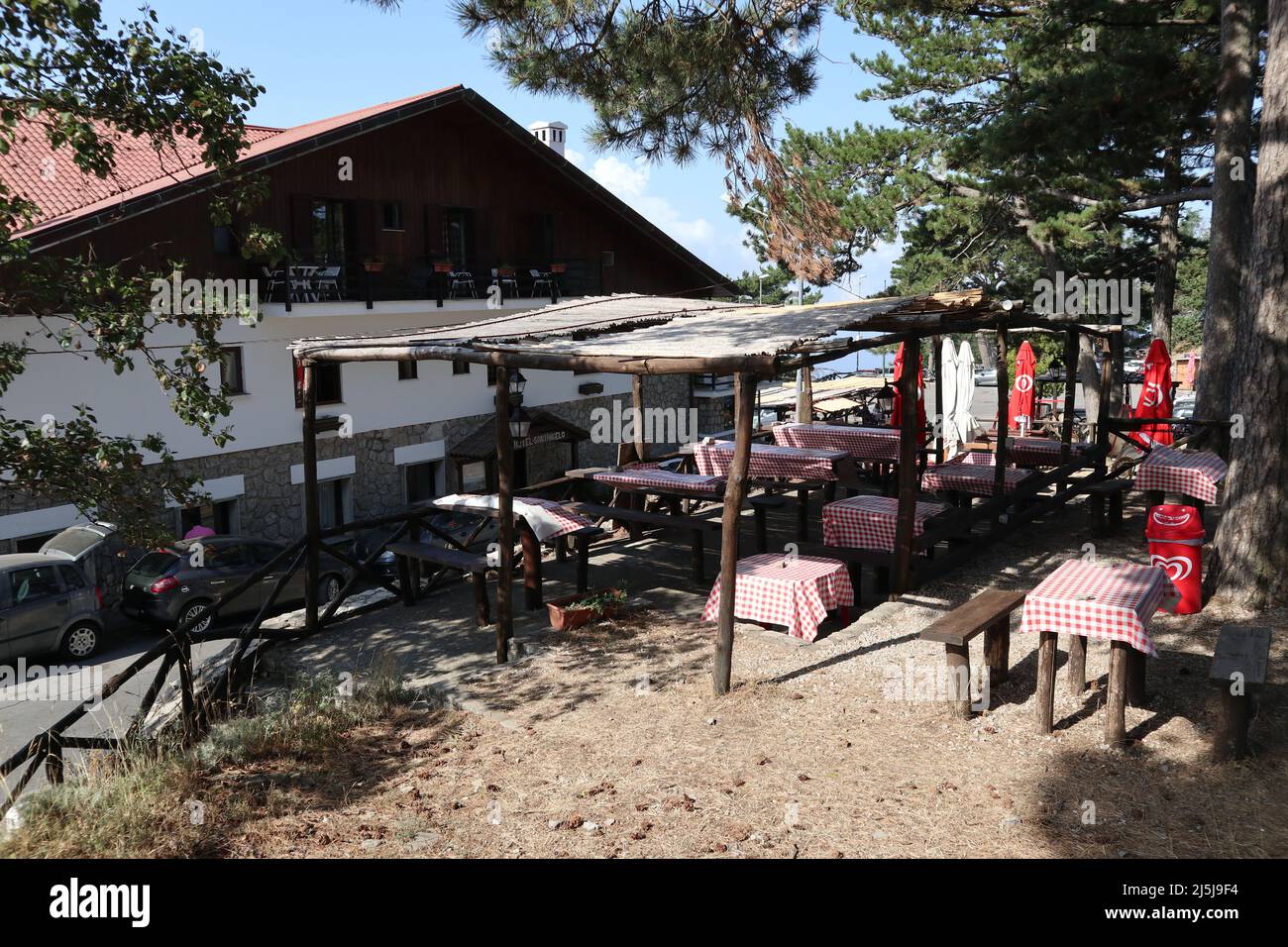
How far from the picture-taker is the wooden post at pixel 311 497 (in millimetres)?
10328

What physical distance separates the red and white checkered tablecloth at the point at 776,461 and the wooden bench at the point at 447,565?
429cm

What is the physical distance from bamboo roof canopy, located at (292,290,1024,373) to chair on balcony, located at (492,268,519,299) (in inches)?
405

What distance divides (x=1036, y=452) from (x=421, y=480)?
41.6ft

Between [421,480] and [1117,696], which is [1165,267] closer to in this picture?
[421,480]

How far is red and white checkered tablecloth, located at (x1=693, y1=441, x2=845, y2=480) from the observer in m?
13.3

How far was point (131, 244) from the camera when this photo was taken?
15867mm

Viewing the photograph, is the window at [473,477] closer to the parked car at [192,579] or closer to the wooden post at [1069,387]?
the parked car at [192,579]

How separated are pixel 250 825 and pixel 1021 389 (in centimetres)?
1686

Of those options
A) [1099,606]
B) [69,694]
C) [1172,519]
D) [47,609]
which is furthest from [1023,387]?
[47,609]

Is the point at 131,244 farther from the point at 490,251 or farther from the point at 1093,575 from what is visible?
the point at 1093,575

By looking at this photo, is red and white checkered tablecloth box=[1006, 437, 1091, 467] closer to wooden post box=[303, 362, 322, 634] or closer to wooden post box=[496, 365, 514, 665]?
wooden post box=[496, 365, 514, 665]

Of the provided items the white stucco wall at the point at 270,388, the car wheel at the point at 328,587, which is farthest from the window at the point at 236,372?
the car wheel at the point at 328,587

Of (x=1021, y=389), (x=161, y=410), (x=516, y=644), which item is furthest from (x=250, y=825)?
(x=1021, y=389)

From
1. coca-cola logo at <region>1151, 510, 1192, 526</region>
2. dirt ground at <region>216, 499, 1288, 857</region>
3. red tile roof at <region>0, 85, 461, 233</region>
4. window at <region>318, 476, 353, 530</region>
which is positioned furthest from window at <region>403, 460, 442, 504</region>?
coca-cola logo at <region>1151, 510, 1192, 526</region>
